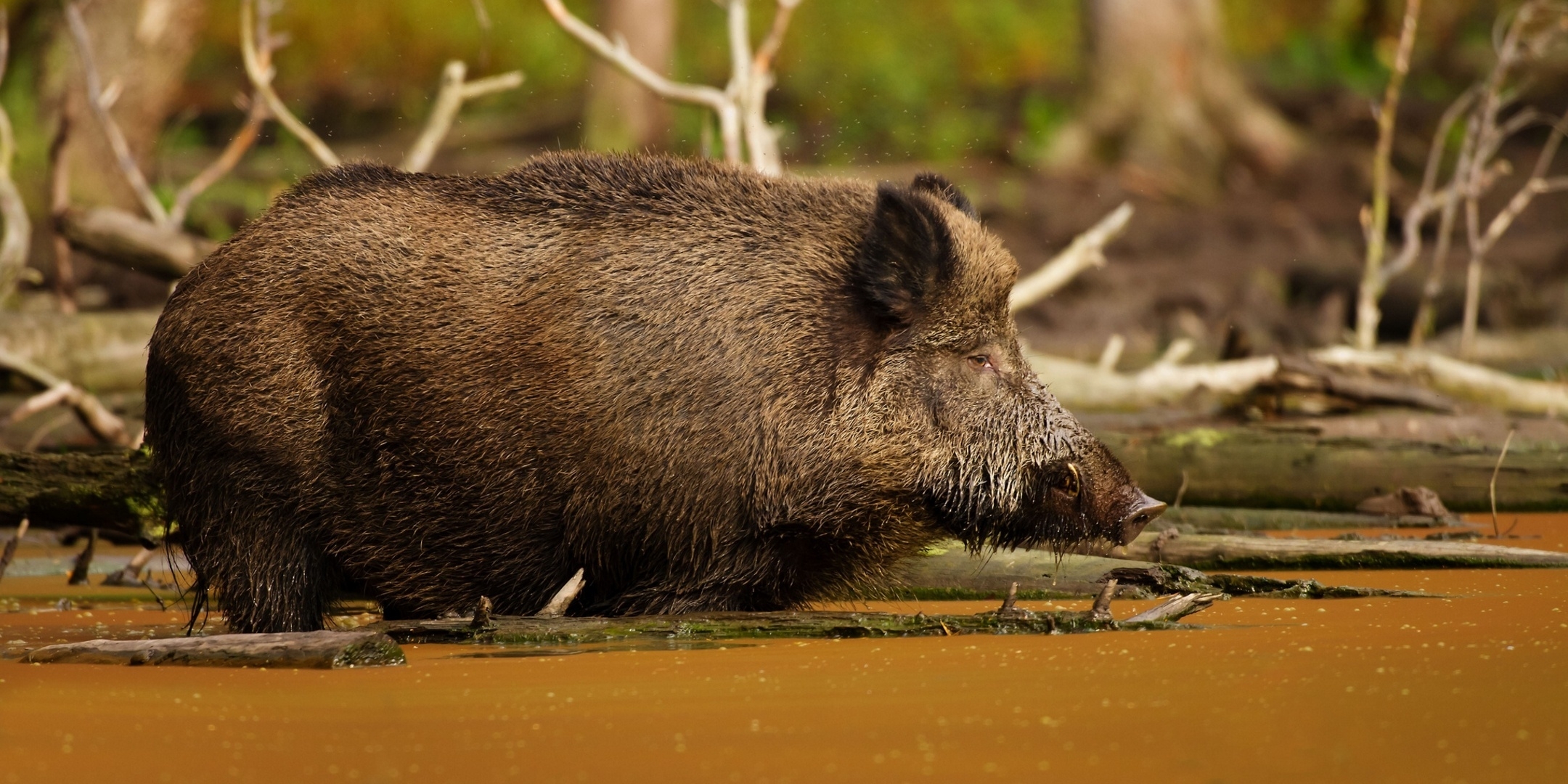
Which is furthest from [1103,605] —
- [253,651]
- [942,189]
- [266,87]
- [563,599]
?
[266,87]

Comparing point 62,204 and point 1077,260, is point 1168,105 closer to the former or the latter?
point 1077,260

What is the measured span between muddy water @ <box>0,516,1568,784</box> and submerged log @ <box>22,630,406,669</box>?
5 centimetres

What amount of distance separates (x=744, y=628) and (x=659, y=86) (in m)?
Answer: 5.24

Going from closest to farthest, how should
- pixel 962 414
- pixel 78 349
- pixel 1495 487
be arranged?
pixel 962 414 → pixel 1495 487 → pixel 78 349

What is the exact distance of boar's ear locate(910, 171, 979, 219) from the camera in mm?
6293

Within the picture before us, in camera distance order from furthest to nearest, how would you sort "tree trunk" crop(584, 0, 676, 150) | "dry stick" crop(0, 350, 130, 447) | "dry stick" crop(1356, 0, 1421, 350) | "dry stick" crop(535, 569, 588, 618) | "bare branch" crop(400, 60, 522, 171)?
"tree trunk" crop(584, 0, 676, 150) → "dry stick" crop(1356, 0, 1421, 350) → "bare branch" crop(400, 60, 522, 171) → "dry stick" crop(0, 350, 130, 447) → "dry stick" crop(535, 569, 588, 618)

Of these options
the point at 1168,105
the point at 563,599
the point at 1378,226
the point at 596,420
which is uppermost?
the point at 1168,105

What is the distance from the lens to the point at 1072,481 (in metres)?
5.64

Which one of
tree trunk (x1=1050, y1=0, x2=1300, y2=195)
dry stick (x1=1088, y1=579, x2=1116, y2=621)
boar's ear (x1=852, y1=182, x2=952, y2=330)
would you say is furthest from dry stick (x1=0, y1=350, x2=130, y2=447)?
tree trunk (x1=1050, y1=0, x2=1300, y2=195)

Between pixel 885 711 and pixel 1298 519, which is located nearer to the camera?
pixel 885 711

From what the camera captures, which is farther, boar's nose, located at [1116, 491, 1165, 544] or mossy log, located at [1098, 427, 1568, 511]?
mossy log, located at [1098, 427, 1568, 511]

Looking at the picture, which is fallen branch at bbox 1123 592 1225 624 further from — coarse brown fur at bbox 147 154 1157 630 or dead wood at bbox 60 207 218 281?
dead wood at bbox 60 207 218 281

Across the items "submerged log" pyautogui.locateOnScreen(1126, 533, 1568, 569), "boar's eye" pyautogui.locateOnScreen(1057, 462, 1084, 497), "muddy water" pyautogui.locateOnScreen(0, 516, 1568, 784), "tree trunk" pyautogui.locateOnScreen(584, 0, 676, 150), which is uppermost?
"tree trunk" pyautogui.locateOnScreen(584, 0, 676, 150)

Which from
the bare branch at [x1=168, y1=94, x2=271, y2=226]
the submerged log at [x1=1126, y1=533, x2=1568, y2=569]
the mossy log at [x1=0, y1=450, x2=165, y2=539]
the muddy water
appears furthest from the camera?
the bare branch at [x1=168, y1=94, x2=271, y2=226]
